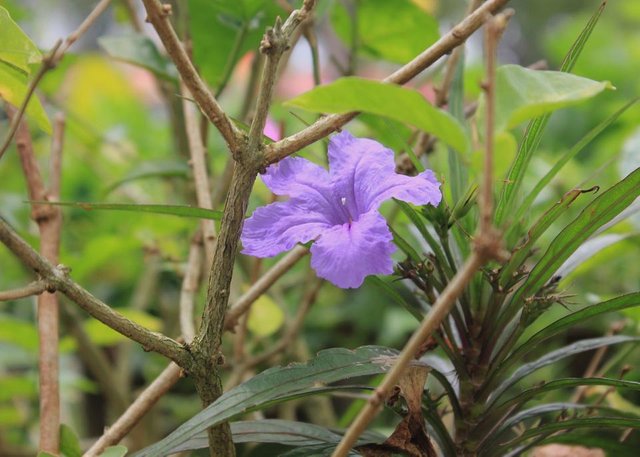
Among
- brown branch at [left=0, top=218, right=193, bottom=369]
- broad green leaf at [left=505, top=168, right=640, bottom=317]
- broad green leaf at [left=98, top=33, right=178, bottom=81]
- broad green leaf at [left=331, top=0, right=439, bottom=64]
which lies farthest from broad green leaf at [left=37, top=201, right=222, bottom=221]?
broad green leaf at [left=331, top=0, right=439, bottom=64]

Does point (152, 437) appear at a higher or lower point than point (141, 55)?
lower

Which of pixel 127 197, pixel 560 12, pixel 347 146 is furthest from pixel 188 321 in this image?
pixel 560 12

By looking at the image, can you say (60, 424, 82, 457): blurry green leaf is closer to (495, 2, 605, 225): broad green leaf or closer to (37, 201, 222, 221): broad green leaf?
(37, 201, 222, 221): broad green leaf

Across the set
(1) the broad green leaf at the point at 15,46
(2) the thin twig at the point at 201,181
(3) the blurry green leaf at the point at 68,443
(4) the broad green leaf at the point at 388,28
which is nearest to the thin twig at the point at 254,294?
(2) the thin twig at the point at 201,181

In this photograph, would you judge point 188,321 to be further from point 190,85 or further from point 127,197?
point 127,197

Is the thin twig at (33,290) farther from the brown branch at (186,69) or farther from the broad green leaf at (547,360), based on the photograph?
the broad green leaf at (547,360)

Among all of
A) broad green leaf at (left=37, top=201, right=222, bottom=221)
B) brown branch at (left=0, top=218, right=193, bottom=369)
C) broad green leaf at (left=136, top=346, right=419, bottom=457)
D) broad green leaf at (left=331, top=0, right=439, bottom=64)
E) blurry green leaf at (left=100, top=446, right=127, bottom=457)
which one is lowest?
blurry green leaf at (left=100, top=446, right=127, bottom=457)

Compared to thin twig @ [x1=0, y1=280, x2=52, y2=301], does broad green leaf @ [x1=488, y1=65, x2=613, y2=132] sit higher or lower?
higher
